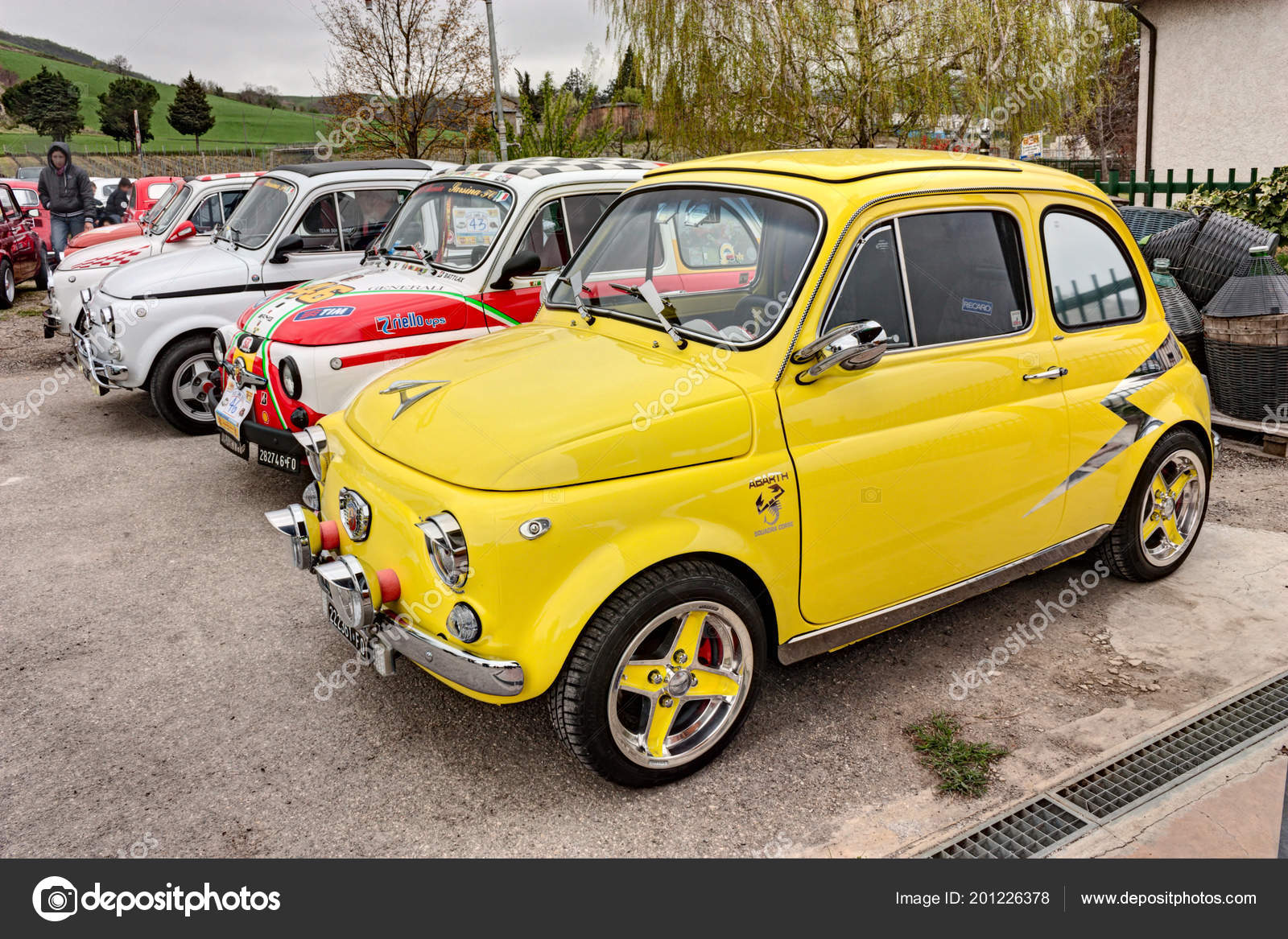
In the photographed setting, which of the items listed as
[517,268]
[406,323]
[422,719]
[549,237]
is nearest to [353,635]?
[422,719]

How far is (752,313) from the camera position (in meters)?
Answer: 3.77

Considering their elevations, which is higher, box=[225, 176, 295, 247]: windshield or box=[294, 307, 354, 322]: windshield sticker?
box=[225, 176, 295, 247]: windshield

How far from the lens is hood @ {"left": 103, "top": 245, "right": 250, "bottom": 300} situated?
25.7 feet

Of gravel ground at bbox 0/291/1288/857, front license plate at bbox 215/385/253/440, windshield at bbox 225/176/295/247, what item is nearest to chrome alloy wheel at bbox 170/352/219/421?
windshield at bbox 225/176/295/247

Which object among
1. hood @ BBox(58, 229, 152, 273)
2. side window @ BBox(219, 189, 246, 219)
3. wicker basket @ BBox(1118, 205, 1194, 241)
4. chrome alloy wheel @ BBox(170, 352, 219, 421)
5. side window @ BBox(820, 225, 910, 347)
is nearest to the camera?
side window @ BBox(820, 225, 910, 347)

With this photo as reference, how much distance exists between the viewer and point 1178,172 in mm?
16375

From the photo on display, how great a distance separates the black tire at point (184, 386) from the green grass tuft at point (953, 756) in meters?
6.49

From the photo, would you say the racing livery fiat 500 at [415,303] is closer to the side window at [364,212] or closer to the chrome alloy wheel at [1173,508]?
the side window at [364,212]

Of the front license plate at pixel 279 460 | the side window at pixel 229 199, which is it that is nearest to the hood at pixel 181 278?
the front license plate at pixel 279 460

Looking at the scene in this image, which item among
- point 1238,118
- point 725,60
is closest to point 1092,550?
point 1238,118

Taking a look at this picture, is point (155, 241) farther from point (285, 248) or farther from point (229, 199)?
point (285, 248)

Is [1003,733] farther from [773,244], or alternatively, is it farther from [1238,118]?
[1238,118]

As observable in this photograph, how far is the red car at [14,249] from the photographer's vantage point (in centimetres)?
1520

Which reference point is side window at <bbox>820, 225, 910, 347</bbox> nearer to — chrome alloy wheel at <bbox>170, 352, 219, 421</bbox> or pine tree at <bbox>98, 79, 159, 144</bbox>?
chrome alloy wheel at <bbox>170, 352, 219, 421</bbox>
